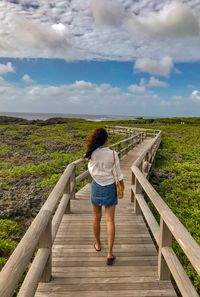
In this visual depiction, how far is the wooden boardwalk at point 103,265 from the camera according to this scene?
4.40 meters

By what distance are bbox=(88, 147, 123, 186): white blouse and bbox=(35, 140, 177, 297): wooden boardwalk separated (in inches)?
50.1

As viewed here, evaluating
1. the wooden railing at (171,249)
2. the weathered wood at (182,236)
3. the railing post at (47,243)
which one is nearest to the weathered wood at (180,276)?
the wooden railing at (171,249)

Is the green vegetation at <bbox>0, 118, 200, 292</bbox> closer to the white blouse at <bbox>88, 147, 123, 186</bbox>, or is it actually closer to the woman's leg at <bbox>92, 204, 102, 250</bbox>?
the woman's leg at <bbox>92, 204, 102, 250</bbox>

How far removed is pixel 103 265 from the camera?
5191mm

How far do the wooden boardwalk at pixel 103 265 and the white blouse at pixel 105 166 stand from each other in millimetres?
1272

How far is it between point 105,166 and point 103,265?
1517 mm

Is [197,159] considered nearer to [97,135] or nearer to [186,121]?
[97,135]

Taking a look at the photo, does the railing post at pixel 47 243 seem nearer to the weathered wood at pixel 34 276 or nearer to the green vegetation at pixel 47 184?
the weathered wood at pixel 34 276

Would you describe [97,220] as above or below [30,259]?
below

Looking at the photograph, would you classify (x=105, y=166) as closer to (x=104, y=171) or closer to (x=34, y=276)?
(x=104, y=171)

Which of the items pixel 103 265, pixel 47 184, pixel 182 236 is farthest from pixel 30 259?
pixel 47 184

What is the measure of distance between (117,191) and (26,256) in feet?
8.41

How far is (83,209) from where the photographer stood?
848 cm

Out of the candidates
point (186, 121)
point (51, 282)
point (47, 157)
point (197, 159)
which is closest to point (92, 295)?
point (51, 282)
